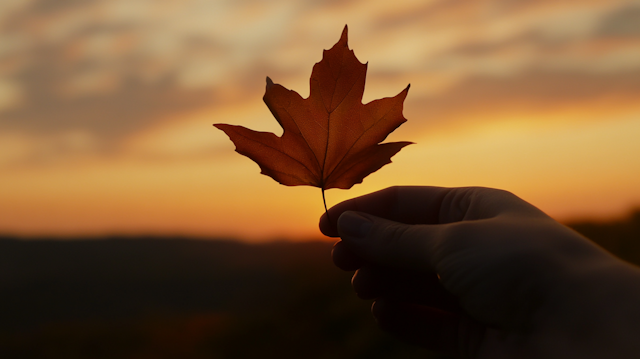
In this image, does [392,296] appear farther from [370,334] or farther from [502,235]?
[370,334]

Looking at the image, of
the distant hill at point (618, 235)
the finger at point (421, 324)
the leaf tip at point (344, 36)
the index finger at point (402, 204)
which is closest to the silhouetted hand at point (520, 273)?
the index finger at point (402, 204)

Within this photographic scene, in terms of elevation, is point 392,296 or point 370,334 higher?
point 392,296

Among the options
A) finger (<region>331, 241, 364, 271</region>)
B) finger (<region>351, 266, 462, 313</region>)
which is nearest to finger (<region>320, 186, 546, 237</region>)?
finger (<region>331, 241, 364, 271</region>)

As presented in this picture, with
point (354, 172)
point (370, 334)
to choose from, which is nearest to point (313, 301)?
point (370, 334)

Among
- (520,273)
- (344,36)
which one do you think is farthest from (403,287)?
(344,36)

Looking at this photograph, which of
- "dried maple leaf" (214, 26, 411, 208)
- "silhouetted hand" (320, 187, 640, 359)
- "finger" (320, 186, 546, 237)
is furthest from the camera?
"finger" (320, 186, 546, 237)

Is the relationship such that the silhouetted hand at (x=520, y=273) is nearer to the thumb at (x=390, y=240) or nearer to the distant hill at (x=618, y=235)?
the thumb at (x=390, y=240)

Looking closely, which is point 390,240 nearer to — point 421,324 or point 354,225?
point 354,225

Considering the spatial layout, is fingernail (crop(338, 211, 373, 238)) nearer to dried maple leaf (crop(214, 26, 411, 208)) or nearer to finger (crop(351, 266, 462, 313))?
dried maple leaf (crop(214, 26, 411, 208))
